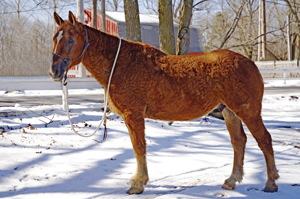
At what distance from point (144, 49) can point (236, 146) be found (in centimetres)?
174

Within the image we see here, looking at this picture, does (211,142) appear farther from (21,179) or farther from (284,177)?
(21,179)

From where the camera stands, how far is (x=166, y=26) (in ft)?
24.9

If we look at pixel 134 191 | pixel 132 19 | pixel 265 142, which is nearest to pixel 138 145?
pixel 134 191

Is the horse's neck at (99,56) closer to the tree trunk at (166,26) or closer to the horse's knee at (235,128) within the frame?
the horse's knee at (235,128)

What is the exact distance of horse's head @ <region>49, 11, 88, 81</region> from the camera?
11.4 ft

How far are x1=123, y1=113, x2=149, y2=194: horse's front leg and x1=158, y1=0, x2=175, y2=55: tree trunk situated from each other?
13.7ft

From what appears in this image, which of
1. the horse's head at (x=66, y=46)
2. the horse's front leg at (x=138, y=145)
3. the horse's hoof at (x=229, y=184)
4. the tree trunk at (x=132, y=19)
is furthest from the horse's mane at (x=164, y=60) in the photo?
the tree trunk at (x=132, y=19)

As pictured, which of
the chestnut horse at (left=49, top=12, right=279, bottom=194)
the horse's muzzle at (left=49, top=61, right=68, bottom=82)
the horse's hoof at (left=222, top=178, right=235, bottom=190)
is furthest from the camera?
the horse's hoof at (left=222, top=178, right=235, bottom=190)

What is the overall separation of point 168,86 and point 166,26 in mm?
4201

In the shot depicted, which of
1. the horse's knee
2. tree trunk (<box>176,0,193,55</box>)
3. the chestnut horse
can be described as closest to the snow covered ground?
the chestnut horse

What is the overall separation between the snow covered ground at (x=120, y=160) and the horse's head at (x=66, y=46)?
4.80 ft

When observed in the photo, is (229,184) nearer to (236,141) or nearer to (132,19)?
(236,141)

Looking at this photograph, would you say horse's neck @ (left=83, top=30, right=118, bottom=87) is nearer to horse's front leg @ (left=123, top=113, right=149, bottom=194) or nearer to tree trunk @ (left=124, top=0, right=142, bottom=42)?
horse's front leg @ (left=123, top=113, right=149, bottom=194)

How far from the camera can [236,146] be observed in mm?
4059
